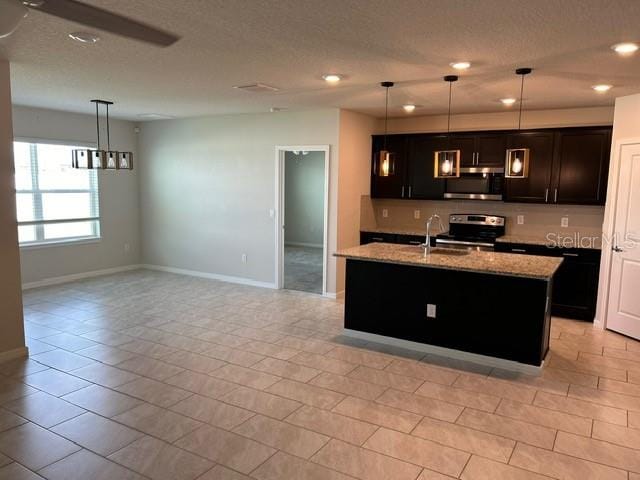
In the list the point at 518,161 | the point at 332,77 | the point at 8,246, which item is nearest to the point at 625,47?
the point at 518,161

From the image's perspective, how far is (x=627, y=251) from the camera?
4840mm

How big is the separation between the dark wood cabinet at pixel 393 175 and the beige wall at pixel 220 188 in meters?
0.98

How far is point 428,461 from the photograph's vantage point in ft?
8.63

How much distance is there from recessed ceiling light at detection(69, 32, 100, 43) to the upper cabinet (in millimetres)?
3719

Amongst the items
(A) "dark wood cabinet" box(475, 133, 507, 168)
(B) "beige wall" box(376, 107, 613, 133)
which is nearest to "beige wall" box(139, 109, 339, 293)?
(B) "beige wall" box(376, 107, 613, 133)

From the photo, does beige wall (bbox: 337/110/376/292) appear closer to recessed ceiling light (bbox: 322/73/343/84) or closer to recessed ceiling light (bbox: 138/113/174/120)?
recessed ceiling light (bbox: 322/73/343/84)

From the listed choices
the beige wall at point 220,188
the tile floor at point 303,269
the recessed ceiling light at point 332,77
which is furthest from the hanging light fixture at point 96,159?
the recessed ceiling light at point 332,77

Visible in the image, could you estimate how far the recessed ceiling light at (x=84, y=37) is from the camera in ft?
Result: 9.96

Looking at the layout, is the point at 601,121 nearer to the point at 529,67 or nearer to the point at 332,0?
the point at 529,67

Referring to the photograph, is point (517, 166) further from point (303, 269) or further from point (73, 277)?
point (73, 277)

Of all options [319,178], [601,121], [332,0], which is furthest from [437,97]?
[319,178]

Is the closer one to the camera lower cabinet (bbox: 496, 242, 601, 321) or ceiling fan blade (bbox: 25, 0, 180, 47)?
ceiling fan blade (bbox: 25, 0, 180, 47)

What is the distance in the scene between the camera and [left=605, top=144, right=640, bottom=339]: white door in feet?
15.5

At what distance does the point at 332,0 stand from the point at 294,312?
12.7 feet
